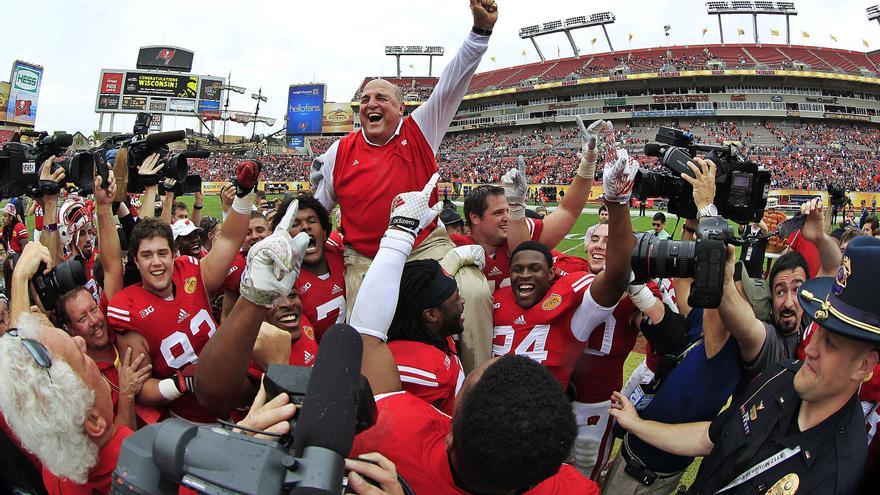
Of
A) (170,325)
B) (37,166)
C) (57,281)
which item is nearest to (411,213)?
(170,325)

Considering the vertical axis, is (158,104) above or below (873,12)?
below

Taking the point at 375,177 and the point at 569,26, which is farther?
the point at 569,26

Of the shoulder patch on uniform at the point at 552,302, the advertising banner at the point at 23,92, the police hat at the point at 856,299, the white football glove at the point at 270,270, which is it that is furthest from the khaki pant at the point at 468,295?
the advertising banner at the point at 23,92

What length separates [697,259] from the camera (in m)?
2.05

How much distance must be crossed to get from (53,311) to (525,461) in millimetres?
2937

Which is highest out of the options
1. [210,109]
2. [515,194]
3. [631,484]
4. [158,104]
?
[210,109]

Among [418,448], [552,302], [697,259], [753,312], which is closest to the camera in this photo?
[418,448]

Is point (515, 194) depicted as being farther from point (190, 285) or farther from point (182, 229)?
point (182, 229)

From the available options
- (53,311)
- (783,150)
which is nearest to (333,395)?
(53,311)

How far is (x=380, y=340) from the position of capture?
202 centimetres

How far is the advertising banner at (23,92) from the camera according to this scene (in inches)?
2205

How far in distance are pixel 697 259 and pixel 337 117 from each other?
71.2 meters

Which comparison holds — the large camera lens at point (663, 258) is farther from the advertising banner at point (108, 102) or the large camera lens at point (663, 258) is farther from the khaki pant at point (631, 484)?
the advertising banner at point (108, 102)

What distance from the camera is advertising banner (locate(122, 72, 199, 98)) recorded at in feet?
182
